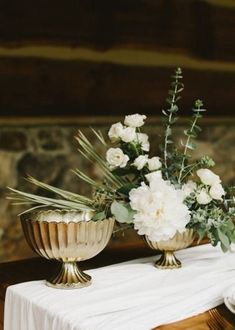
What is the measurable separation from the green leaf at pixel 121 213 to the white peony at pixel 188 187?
15 cm

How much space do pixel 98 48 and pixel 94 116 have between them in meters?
0.36

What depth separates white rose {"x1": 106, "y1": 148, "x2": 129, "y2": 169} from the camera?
1514mm

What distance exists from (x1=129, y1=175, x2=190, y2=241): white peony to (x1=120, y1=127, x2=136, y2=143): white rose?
0.46 feet

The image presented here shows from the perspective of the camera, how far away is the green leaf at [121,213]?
4.63 feet

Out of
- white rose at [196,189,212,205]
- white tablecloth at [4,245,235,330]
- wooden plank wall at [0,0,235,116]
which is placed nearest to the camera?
white tablecloth at [4,245,235,330]

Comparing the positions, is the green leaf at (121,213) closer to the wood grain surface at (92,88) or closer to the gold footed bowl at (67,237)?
the gold footed bowl at (67,237)

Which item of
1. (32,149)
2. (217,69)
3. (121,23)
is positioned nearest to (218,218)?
(32,149)

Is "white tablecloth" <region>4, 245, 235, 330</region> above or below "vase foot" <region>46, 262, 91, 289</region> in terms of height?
below

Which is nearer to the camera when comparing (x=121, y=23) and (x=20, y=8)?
(x=20, y=8)

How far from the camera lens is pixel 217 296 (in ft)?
4.42

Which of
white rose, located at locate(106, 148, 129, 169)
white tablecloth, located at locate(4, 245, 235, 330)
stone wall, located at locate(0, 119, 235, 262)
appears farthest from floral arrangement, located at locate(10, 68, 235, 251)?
stone wall, located at locate(0, 119, 235, 262)

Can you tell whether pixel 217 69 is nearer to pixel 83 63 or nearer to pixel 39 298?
pixel 83 63

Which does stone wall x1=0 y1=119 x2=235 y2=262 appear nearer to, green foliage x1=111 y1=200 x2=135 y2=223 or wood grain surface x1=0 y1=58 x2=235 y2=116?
wood grain surface x1=0 y1=58 x2=235 y2=116

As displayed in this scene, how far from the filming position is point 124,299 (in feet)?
4.31
